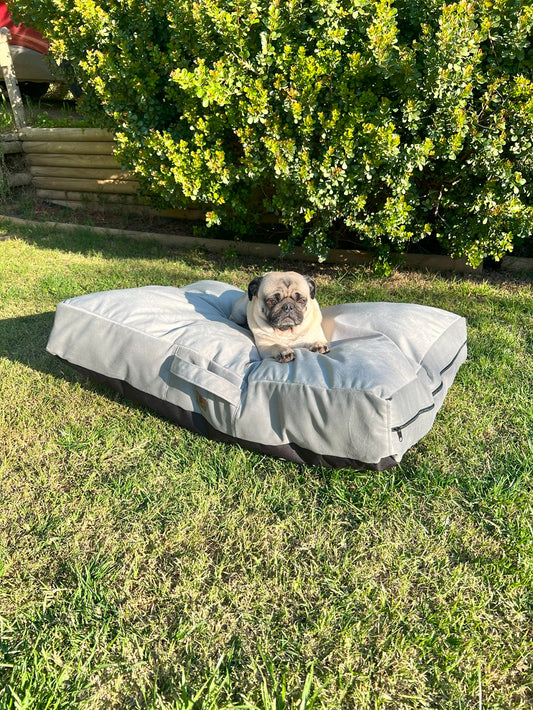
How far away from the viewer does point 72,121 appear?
8.61 meters

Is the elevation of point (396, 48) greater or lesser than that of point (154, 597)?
greater

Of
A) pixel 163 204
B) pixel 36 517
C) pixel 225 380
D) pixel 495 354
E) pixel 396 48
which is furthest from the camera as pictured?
pixel 163 204

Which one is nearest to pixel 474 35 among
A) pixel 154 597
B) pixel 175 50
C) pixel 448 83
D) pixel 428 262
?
pixel 448 83

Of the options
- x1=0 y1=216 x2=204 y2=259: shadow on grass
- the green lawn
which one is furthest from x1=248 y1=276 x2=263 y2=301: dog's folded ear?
x1=0 y1=216 x2=204 y2=259: shadow on grass

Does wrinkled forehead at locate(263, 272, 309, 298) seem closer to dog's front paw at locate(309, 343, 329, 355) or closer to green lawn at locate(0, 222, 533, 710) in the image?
dog's front paw at locate(309, 343, 329, 355)

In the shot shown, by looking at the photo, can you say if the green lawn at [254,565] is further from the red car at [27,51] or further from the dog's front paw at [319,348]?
the red car at [27,51]

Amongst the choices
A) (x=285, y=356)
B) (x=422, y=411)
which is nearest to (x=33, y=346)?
(x=285, y=356)

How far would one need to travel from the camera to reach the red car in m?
10.9

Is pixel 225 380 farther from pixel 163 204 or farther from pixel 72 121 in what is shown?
pixel 72 121

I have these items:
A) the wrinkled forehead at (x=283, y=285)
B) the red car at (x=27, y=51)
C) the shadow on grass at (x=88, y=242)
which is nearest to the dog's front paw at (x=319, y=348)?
the wrinkled forehead at (x=283, y=285)

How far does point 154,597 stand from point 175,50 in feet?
17.0

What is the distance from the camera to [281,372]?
2900 mm

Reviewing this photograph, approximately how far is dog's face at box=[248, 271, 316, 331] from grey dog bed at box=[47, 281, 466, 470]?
9.7 inches

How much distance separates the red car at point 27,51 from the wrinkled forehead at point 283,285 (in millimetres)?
10038
